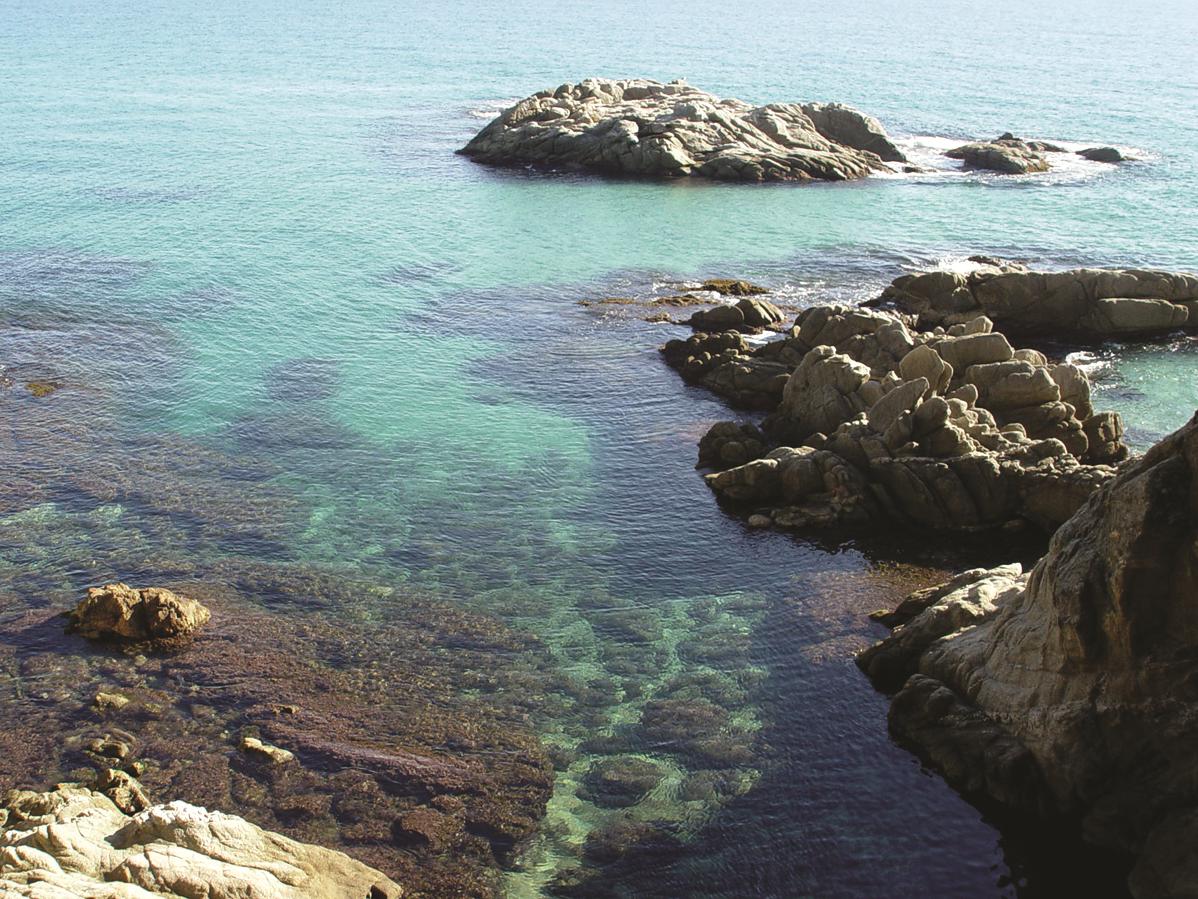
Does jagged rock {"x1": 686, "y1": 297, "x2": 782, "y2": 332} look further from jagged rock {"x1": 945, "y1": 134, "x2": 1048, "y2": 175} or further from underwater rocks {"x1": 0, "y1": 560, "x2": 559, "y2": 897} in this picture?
jagged rock {"x1": 945, "y1": 134, "x2": 1048, "y2": 175}

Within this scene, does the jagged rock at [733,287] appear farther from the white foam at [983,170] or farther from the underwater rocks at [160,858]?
the underwater rocks at [160,858]

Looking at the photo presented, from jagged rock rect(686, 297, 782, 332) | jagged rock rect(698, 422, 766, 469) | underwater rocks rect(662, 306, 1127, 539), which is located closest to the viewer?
underwater rocks rect(662, 306, 1127, 539)

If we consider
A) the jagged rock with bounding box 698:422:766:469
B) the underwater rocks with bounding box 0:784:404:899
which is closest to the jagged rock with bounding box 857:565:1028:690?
the jagged rock with bounding box 698:422:766:469

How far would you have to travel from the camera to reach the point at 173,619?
3262 cm

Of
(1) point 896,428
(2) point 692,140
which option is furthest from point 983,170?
(1) point 896,428

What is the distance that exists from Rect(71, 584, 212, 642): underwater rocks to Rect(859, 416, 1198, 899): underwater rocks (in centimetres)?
2047

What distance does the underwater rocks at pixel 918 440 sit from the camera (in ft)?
130

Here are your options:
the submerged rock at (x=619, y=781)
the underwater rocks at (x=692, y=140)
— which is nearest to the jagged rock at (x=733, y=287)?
the underwater rocks at (x=692, y=140)

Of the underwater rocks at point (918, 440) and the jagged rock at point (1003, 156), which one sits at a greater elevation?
the jagged rock at point (1003, 156)

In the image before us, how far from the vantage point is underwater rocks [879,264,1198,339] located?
190 ft

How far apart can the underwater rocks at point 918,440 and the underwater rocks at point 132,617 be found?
19.3 m

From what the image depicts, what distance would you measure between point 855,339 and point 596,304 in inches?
728

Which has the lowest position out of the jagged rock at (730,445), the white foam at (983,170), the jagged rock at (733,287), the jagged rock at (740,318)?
the jagged rock at (730,445)

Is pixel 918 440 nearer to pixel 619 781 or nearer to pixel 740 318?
pixel 740 318
